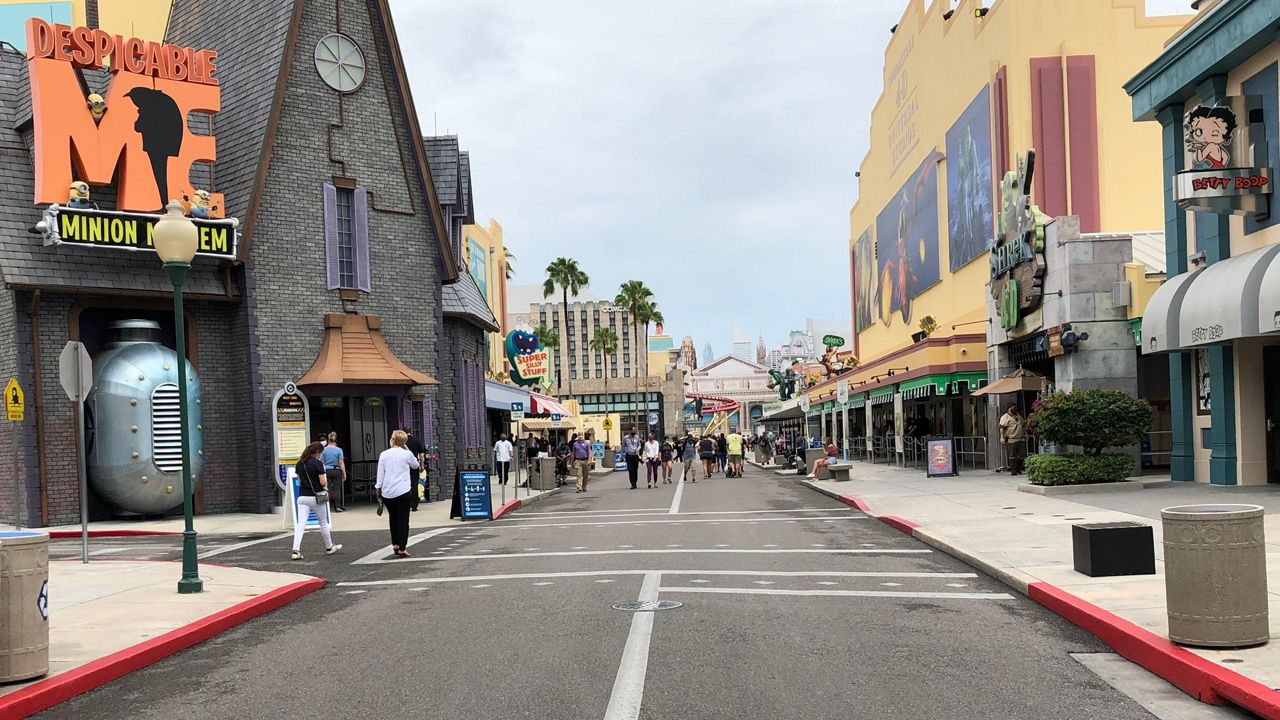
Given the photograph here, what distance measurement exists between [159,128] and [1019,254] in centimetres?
2092

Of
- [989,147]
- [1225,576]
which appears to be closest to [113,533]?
[1225,576]

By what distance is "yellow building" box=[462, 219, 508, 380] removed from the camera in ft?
178

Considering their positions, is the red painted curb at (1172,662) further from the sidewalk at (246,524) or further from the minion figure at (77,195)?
the minion figure at (77,195)

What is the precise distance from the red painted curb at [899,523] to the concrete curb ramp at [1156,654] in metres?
5.05

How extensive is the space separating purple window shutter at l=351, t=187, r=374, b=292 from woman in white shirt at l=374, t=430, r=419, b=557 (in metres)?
11.6

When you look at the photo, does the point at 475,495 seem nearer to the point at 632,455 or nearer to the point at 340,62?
the point at 340,62

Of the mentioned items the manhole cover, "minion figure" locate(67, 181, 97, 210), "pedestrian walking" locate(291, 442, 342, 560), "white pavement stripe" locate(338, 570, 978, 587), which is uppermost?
"minion figure" locate(67, 181, 97, 210)

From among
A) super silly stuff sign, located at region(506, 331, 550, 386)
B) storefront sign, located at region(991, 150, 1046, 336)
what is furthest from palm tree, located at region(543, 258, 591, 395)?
storefront sign, located at region(991, 150, 1046, 336)

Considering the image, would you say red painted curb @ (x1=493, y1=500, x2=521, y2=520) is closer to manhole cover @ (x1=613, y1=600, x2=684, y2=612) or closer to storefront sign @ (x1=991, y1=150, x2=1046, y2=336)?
manhole cover @ (x1=613, y1=600, x2=684, y2=612)

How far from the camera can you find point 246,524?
21969 mm

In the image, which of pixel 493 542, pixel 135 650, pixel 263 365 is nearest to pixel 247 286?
pixel 263 365

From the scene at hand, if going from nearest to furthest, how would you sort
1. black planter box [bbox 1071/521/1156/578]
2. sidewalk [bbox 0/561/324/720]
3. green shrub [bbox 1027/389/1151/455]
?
sidewalk [bbox 0/561/324/720], black planter box [bbox 1071/521/1156/578], green shrub [bbox 1027/389/1151/455]

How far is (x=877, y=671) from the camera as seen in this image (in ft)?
24.5

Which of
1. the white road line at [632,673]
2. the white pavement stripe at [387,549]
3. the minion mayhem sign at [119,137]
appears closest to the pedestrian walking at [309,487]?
the white pavement stripe at [387,549]
